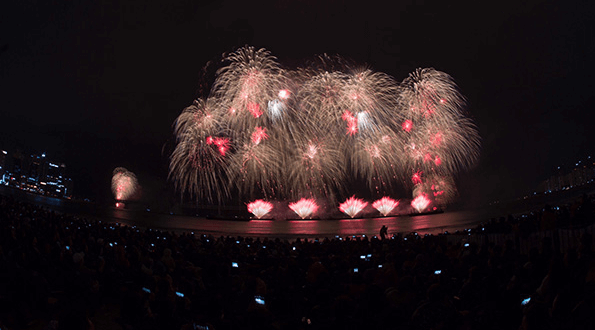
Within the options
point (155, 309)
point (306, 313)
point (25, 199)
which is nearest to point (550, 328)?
point (306, 313)

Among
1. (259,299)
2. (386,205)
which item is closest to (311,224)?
(386,205)

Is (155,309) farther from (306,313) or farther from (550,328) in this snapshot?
(550,328)

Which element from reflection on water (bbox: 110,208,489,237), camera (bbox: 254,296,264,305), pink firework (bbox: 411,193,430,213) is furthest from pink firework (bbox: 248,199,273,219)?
camera (bbox: 254,296,264,305)

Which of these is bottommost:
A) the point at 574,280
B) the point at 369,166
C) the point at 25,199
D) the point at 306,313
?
the point at 306,313

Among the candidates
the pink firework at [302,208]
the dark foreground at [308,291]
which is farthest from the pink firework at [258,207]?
the dark foreground at [308,291]

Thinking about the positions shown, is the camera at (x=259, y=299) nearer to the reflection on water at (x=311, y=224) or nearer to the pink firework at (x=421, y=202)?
the reflection on water at (x=311, y=224)

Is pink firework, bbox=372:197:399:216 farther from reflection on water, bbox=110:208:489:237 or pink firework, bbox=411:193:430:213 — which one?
reflection on water, bbox=110:208:489:237
